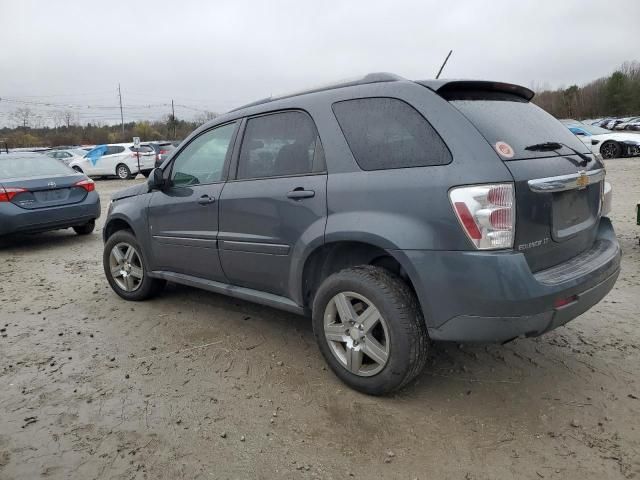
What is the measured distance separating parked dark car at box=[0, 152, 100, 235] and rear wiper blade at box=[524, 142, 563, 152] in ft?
22.9

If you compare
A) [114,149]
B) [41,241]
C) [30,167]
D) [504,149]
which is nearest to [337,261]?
[504,149]

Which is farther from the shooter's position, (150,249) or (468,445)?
(150,249)

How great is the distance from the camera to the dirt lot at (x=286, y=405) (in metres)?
2.43

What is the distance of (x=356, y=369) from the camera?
9.82ft

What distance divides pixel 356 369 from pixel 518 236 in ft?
3.94

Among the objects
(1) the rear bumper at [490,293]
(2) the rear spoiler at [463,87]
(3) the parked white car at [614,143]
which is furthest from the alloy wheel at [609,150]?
(1) the rear bumper at [490,293]

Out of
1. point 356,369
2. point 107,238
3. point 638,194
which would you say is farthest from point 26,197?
point 638,194

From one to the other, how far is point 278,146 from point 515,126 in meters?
1.51

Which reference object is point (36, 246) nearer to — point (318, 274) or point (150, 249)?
point (150, 249)

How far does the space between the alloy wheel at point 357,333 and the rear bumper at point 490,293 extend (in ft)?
1.10

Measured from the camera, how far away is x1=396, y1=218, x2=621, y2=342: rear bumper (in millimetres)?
2441

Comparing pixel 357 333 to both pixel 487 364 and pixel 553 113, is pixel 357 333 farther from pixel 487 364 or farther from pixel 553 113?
pixel 553 113

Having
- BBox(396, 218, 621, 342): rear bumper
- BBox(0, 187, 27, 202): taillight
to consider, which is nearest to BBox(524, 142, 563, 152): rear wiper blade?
BBox(396, 218, 621, 342): rear bumper

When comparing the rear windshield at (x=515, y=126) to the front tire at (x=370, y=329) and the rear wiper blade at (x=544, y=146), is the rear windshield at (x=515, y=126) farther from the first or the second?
the front tire at (x=370, y=329)
